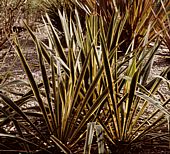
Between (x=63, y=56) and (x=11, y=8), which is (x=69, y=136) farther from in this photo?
(x=11, y=8)

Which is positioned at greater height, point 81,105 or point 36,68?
point 81,105

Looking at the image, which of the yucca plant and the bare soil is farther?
the bare soil

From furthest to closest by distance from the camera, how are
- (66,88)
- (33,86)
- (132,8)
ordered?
(132,8) → (66,88) → (33,86)

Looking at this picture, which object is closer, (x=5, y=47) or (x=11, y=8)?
(x=11, y=8)

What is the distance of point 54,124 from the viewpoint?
224 cm

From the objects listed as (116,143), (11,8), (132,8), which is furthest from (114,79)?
(11,8)

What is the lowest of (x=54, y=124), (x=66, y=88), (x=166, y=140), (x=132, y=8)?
(x=166, y=140)

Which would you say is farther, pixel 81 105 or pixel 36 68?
pixel 36 68

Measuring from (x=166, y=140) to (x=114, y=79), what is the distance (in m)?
0.49

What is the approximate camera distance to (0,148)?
2.35 m

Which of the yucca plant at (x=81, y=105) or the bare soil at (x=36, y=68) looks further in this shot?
the bare soil at (x=36, y=68)

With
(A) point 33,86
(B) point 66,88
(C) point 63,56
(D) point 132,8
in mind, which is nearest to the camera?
(A) point 33,86

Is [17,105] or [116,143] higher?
[17,105]

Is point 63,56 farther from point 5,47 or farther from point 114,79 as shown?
point 5,47
